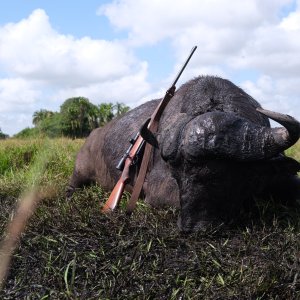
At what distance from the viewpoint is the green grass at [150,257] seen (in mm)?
3680

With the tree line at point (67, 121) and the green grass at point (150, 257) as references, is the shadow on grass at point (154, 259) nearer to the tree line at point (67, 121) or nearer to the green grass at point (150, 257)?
the green grass at point (150, 257)

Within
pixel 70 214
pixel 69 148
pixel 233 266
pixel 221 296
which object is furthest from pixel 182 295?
pixel 69 148

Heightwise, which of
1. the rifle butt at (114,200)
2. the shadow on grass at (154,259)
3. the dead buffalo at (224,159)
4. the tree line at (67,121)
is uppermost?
the tree line at (67,121)

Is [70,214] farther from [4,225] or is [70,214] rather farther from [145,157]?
[145,157]

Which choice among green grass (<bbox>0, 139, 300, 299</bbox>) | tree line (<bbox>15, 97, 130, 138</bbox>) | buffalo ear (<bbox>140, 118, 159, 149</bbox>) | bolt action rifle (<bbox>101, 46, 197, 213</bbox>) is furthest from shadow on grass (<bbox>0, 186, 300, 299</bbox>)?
tree line (<bbox>15, 97, 130, 138</bbox>)

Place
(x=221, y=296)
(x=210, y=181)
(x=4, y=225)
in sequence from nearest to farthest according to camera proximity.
→ 1. (x=221, y=296)
2. (x=210, y=181)
3. (x=4, y=225)

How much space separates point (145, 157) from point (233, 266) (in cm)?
203

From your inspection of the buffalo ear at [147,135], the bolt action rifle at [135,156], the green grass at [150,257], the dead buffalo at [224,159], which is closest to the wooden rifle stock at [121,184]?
the bolt action rifle at [135,156]

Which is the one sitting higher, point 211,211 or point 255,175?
point 255,175

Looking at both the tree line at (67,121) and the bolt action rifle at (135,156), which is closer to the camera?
the bolt action rifle at (135,156)

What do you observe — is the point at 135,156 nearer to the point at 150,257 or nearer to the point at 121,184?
the point at 121,184

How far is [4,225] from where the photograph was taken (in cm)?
524

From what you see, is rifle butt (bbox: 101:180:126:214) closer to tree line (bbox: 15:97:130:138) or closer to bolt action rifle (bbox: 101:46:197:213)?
bolt action rifle (bbox: 101:46:197:213)

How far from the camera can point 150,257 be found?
4.18 metres
